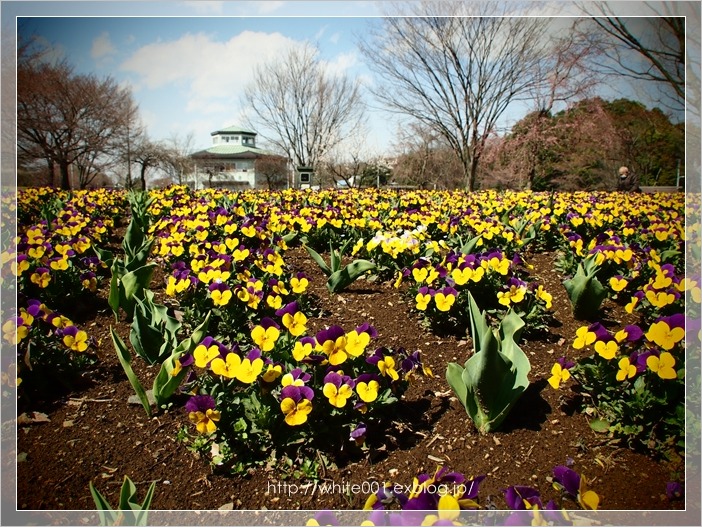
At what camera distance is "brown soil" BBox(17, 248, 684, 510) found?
1529 millimetres

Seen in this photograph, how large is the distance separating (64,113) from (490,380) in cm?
336

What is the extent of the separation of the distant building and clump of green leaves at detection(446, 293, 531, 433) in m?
14.3

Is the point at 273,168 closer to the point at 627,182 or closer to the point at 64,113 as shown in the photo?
the point at 627,182

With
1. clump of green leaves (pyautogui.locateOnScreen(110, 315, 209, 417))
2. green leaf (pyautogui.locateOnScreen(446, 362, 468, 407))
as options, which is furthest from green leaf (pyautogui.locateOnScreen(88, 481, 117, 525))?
green leaf (pyautogui.locateOnScreen(446, 362, 468, 407))

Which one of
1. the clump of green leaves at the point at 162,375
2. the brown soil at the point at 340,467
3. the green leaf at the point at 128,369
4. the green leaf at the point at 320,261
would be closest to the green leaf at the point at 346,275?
the green leaf at the point at 320,261

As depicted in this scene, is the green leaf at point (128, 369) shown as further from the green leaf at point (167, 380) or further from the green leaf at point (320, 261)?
the green leaf at point (320, 261)

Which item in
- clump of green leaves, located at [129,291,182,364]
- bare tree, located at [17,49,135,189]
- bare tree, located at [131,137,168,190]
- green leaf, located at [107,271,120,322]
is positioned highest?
bare tree, located at [131,137,168,190]

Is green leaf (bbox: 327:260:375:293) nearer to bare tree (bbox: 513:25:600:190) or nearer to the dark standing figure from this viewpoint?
bare tree (bbox: 513:25:600:190)

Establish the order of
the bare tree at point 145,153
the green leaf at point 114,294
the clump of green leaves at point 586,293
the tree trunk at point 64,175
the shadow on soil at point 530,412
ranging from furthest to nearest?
the bare tree at point 145,153, the tree trunk at point 64,175, the clump of green leaves at point 586,293, the green leaf at point 114,294, the shadow on soil at point 530,412

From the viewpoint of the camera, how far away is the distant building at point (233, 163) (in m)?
16.6

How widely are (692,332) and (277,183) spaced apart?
88.4 feet

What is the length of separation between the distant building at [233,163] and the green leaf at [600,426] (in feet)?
47.7

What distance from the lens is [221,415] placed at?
1.62 meters

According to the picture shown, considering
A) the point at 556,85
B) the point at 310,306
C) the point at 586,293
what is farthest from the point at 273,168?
the point at 586,293
